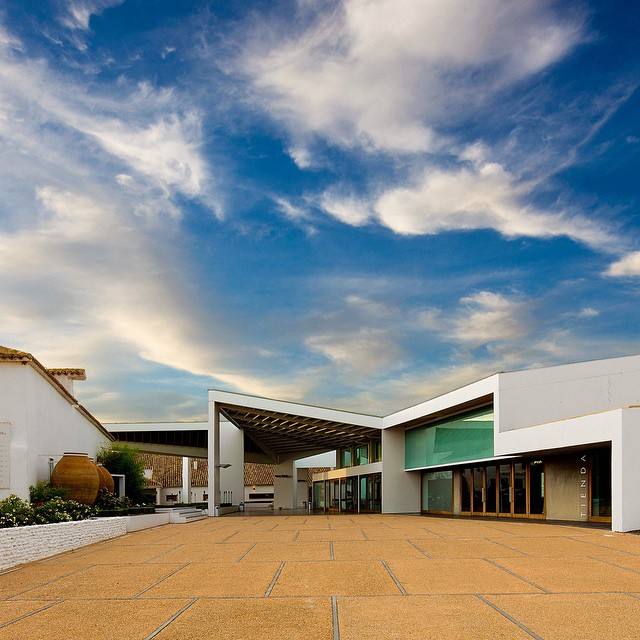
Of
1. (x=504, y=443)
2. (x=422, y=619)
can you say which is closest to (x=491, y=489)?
(x=504, y=443)

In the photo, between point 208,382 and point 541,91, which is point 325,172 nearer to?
point 541,91

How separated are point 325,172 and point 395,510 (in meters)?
17.2

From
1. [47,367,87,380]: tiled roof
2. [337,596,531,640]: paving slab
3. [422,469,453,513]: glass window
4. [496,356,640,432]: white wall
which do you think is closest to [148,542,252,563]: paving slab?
[337,596,531,640]: paving slab

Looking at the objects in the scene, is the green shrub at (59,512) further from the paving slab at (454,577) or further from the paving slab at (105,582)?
the paving slab at (454,577)

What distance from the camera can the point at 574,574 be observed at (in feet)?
31.2

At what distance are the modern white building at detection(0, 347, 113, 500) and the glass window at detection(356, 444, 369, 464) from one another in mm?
19292

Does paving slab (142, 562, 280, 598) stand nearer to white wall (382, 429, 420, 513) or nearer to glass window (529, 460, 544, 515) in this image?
glass window (529, 460, 544, 515)

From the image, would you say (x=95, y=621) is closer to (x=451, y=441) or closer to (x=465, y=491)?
(x=451, y=441)

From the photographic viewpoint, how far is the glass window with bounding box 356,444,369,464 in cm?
3743

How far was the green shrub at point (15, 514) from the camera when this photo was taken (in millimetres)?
13281

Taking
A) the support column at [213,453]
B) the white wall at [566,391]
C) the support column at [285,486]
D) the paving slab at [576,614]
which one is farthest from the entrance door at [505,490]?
the support column at [285,486]

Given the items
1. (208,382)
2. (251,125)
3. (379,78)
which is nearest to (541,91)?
(379,78)

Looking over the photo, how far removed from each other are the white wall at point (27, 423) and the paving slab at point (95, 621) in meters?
9.86

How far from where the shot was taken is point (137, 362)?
2295 cm
